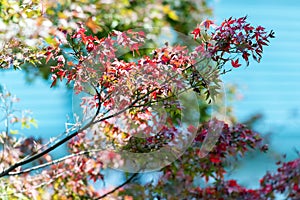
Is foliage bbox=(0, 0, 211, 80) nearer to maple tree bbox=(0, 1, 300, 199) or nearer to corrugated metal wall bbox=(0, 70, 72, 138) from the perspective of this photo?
maple tree bbox=(0, 1, 300, 199)

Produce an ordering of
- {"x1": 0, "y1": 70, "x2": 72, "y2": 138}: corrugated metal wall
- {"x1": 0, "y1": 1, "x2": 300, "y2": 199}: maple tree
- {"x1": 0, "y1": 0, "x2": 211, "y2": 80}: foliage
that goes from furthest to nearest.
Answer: {"x1": 0, "y1": 70, "x2": 72, "y2": 138}: corrugated metal wall
{"x1": 0, "y1": 1, "x2": 300, "y2": 199}: maple tree
{"x1": 0, "y1": 0, "x2": 211, "y2": 80}: foliage

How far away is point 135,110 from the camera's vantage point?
2352 mm

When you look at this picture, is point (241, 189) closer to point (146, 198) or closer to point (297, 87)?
point (146, 198)

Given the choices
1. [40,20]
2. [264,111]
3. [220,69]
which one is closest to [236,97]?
[264,111]

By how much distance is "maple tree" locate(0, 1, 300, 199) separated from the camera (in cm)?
215

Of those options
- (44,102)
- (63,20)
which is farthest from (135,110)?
(44,102)

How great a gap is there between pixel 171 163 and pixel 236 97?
337 cm

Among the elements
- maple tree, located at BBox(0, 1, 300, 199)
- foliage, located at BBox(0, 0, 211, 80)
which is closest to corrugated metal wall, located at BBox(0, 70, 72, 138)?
Answer: foliage, located at BBox(0, 0, 211, 80)

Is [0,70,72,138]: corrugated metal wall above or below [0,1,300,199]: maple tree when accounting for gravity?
above

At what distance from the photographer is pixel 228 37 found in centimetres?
211

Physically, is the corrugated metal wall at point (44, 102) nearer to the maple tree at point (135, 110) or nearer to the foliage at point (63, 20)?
the foliage at point (63, 20)

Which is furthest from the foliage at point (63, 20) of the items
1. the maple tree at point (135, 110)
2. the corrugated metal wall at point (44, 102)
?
the corrugated metal wall at point (44, 102)

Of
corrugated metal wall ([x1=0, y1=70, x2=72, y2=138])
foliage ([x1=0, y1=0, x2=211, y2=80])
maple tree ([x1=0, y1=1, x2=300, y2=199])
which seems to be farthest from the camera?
corrugated metal wall ([x1=0, y1=70, x2=72, y2=138])

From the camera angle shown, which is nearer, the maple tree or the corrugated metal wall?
the maple tree
